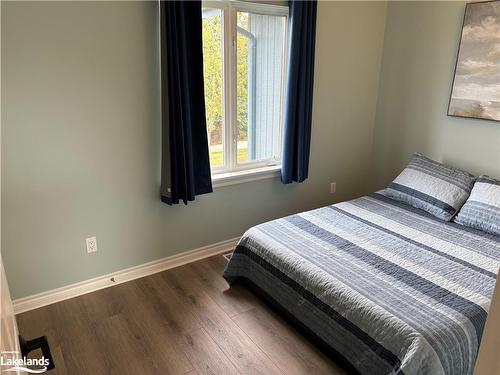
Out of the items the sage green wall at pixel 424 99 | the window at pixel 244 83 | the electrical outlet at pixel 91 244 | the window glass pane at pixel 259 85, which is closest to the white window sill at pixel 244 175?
the window at pixel 244 83

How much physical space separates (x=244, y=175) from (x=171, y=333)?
1.32 meters

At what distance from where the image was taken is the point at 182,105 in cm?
240

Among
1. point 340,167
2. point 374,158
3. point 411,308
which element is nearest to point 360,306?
point 411,308

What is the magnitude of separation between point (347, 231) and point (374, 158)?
5.18ft

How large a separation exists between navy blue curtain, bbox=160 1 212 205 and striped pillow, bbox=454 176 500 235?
185cm

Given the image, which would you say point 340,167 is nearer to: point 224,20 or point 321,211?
point 321,211

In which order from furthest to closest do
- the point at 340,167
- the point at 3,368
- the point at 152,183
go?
the point at 340,167 → the point at 152,183 → the point at 3,368

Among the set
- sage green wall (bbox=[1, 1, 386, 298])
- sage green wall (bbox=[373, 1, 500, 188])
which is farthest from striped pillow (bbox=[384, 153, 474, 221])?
sage green wall (bbox=[1, 1, 386, 298])

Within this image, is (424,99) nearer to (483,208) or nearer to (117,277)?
(483,208)

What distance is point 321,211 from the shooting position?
9.14ft

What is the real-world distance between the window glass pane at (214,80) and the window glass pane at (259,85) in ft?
0.51

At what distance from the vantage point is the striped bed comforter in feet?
5.32

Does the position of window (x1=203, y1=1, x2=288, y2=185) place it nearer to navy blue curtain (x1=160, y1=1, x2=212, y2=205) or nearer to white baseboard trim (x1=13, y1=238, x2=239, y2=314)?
navy blue curtain (x1=160, y1=1, x2=212, y2=205)

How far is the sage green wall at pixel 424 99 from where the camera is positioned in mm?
2928
